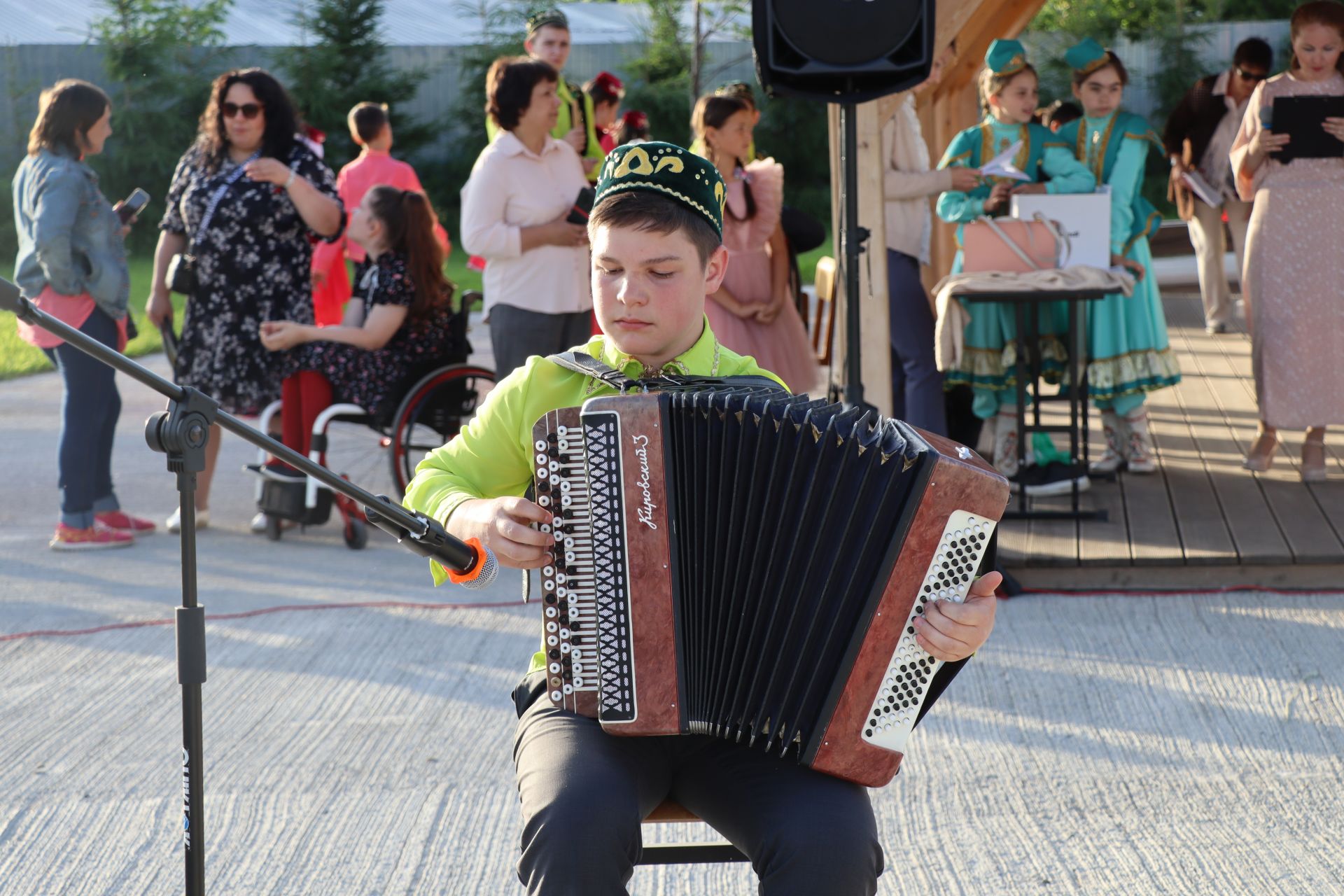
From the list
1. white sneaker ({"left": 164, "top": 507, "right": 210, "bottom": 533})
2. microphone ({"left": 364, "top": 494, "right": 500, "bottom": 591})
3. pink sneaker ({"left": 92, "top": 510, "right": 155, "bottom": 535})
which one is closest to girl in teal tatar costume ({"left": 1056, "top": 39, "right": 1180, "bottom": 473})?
white sneaker ({"left": 164, "top": 507, "right": 210, "bottom": 533})

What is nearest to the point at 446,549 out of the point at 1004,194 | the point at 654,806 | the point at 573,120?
the point at 654,806

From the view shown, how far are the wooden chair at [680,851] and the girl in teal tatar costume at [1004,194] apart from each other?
3557 mm

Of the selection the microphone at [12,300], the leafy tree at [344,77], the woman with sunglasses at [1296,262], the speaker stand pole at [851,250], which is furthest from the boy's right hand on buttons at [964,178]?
the leafy tree at [344,77]

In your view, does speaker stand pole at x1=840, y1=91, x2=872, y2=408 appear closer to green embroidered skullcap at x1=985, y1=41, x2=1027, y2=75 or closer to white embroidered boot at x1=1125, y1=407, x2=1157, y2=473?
green embroidered skullcap at x1=985, y1=41, x2=1027, y2=75

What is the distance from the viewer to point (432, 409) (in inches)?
216

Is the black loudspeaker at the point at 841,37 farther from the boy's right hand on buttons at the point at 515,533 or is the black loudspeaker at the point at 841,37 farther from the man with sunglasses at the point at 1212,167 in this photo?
the man with sunglasses at the point at 1212,167

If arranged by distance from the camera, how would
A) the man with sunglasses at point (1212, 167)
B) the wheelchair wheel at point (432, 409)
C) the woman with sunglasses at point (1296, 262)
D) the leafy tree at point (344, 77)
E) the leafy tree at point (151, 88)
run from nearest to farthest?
the woman with sunglasses at point (1296, 262), the wheelchair wheel at point (432, 409), the man with sunglasses at point (1212, 167), the leafy tree at point (151, 88), the leafy tree at point (344, 77)

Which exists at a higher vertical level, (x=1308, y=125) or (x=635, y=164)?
(x=1308, y=125)

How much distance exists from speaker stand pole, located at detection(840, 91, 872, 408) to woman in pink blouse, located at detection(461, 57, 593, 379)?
1421 mm

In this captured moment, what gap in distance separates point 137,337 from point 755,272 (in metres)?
5.64

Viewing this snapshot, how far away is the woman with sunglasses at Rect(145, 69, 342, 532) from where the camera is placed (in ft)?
17.5

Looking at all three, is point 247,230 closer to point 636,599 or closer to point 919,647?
point 636,599

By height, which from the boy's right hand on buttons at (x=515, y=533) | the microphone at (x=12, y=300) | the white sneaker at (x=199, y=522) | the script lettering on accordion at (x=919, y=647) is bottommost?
the white sneaker at (x=199, y=522)

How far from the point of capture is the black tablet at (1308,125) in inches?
206
